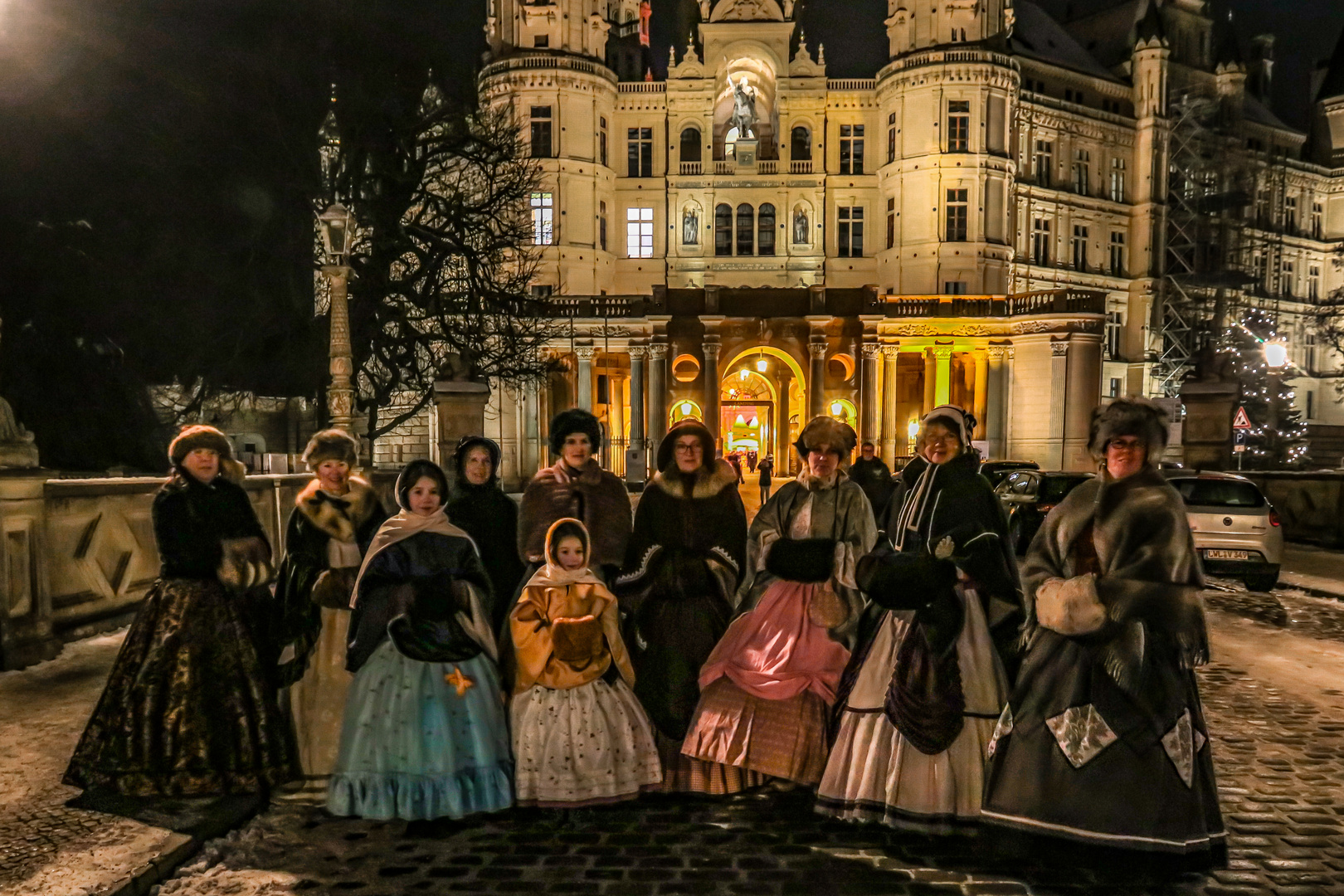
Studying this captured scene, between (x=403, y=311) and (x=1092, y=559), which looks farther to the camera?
(x=403, y=311)

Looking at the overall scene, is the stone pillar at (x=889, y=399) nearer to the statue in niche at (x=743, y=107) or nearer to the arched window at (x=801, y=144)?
the arched window at (x=801, y=144)

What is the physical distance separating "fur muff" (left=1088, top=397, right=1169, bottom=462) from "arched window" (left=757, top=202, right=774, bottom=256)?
44196 mm

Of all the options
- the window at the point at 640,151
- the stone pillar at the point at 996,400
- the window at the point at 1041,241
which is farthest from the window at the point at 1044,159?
the window at the point at 640,151

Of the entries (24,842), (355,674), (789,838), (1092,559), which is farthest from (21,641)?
(1092,559)

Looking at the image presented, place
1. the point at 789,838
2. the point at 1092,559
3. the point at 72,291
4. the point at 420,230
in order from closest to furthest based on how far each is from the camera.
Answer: the point at 1092,559 < the point at 789,838 < the point at 72,291 < the point at 420,230

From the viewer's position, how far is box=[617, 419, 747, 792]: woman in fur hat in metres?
5.66

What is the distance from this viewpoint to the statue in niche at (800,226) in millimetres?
47456

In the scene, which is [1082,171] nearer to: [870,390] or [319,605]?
[870,390]

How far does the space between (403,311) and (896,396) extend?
28083mm

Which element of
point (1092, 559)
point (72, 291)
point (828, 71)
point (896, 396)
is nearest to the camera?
point (1092, 559)

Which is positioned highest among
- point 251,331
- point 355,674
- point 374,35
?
point 374,35

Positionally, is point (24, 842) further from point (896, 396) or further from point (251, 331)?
point (896, 396)

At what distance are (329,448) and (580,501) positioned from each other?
159 centimetres

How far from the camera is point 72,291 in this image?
1941 centimetres
